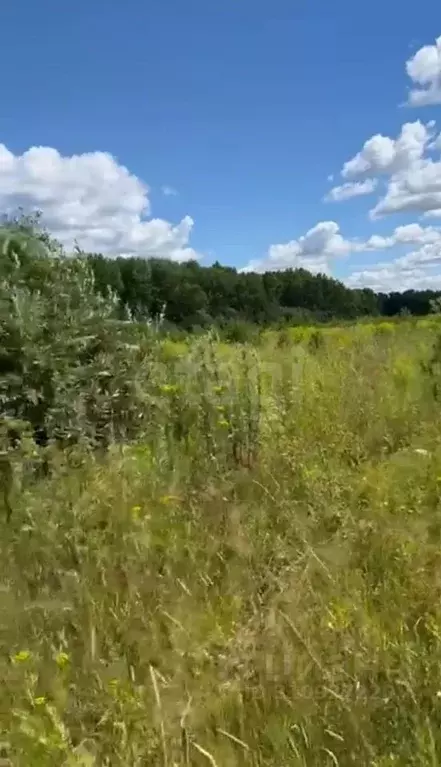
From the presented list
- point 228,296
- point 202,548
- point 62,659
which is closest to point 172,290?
point 202,548

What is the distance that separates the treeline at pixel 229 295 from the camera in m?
6.82

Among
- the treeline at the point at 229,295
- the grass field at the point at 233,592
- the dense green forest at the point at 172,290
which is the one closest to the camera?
the grass field at the point at 233,592

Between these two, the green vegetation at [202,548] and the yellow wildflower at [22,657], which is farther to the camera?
the yellow wildflower at [22,657]

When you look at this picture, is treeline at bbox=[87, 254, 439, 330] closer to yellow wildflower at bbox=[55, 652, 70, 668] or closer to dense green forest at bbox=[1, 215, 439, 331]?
dense green forest at bbox=[1, 215, 439, 331]

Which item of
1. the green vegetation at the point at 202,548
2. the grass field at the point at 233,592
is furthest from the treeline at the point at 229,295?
the grass field at the point at 233,592

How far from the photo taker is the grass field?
2061mm

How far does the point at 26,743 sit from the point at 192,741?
0.42m

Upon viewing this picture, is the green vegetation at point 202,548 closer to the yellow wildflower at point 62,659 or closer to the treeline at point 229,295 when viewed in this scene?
the yellow wildflower at point 62,659

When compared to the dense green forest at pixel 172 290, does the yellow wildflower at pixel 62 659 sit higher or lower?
lower

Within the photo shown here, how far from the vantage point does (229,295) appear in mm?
24125

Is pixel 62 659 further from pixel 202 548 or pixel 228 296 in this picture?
pixel 228 296

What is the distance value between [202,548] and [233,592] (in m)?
0.37

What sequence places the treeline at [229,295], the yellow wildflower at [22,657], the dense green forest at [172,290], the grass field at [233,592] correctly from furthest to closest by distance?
the treeline at [229,295]
the dense green forest at [172,290]
the yellow wildflower at [22,657]
the grass field at [233,592]

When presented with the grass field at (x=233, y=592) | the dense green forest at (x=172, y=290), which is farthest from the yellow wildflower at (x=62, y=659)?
the dense green forest at (x=172, y=290)
